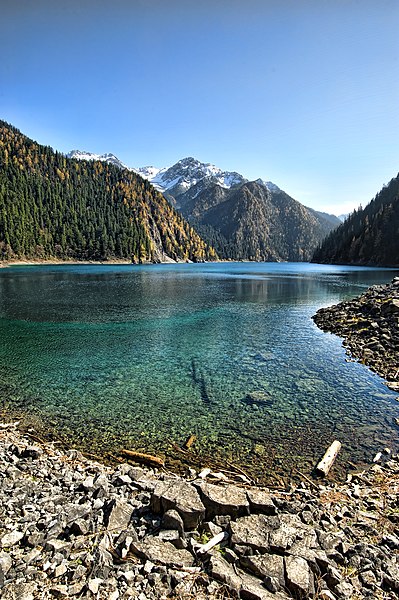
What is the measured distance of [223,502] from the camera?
6934mm

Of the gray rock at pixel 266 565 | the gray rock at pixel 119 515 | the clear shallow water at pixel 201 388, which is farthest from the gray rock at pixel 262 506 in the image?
the clear shallow water at pixel 201 388

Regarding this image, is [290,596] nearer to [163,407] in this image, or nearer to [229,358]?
[163,407]

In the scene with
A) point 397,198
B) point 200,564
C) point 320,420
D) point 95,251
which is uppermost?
point 397,198

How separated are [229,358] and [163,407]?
27.4 feet

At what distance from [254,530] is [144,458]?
5.38 metres

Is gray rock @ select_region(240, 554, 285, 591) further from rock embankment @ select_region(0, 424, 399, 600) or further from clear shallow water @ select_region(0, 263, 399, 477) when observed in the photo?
clear shallow water @ select_region(0, 263, 399, 477)

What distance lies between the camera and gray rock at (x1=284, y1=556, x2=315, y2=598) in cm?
511

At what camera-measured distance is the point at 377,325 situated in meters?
26.9

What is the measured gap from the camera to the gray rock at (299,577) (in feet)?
16.8

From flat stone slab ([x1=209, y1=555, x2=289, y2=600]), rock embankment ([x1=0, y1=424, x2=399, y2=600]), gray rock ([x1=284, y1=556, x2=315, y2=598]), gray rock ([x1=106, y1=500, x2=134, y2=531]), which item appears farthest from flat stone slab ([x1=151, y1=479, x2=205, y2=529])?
gray rock ([x1=284, y1=556, x2=315, y2=598])

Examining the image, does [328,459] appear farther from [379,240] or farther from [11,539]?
[379,240]

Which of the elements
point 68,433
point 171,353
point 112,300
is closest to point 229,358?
point 171,353

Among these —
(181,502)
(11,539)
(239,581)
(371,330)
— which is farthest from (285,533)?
(371,330)

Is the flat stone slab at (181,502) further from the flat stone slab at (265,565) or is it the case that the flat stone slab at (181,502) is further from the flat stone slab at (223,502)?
the flat stone slab at (265,565)
